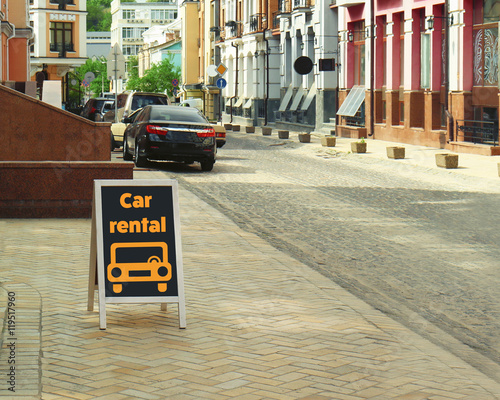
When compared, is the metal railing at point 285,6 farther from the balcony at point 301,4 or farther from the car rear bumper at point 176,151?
the car rear bumper at point 176,151

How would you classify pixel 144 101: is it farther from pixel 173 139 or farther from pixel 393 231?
pixel 393 231

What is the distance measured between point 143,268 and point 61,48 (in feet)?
227

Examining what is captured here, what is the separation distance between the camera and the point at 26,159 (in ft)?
47.3

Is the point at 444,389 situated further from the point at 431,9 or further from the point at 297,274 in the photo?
the point at 431,9

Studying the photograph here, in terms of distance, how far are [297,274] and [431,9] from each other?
23279mm

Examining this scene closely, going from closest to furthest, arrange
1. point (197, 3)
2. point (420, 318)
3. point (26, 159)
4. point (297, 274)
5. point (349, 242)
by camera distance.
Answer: point (420, 318) → point (297, 274) → point (349, 242) → point (26, 159) → point (197, 3)

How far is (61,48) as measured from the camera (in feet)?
241

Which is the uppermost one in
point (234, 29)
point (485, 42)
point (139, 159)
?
point (234, 29)

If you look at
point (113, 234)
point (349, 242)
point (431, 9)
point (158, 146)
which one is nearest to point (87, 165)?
point (349, 242)

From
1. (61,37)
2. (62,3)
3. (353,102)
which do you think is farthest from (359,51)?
(62,3)

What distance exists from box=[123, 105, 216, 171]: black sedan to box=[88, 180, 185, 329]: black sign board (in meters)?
14.4

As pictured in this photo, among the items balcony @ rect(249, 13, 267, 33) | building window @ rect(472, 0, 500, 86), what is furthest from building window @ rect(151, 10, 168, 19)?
building window @ rect(472, 0, 500, 86)

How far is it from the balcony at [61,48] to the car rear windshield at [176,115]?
5292 cm

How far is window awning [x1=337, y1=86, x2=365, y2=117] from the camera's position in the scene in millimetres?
37469
